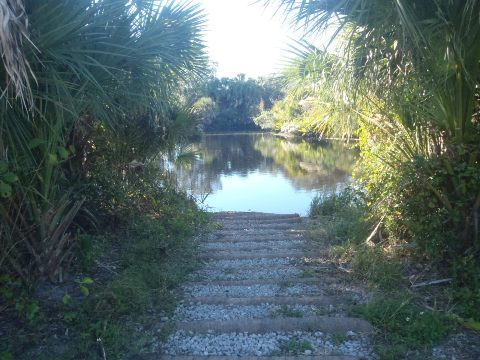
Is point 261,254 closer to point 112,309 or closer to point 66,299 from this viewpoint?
point 112,309

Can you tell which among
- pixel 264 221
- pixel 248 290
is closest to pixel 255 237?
pixel 264 221

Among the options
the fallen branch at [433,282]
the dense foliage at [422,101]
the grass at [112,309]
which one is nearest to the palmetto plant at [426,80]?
the dense foliage at [422,101]

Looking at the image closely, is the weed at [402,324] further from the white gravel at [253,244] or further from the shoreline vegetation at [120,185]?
the white gravel at [253,244]

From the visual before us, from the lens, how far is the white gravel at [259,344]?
3.52 meters

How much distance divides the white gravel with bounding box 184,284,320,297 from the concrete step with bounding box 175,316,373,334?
74 centimetres

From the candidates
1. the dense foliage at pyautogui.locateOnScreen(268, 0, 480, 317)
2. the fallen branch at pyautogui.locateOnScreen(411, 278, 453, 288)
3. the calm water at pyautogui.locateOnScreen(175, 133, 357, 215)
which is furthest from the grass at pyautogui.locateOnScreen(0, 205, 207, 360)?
the calm water at pyautogui.locateOnScreen(175, 133, 357, 215)

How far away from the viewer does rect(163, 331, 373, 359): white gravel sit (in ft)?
11.5

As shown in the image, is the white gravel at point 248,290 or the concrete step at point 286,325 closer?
the concrete step at point 286,325

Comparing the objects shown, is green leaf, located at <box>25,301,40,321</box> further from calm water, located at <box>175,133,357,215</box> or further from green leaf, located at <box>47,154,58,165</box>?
calm water, located at <box>175,133,357,215</box>

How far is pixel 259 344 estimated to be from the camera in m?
3.62

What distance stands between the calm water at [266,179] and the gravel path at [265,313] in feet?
21.6

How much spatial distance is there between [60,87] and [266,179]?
16454 mm

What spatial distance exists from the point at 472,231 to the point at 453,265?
454 millimetres

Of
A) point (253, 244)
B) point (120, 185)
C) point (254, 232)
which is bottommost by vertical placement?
point (254, 232)
